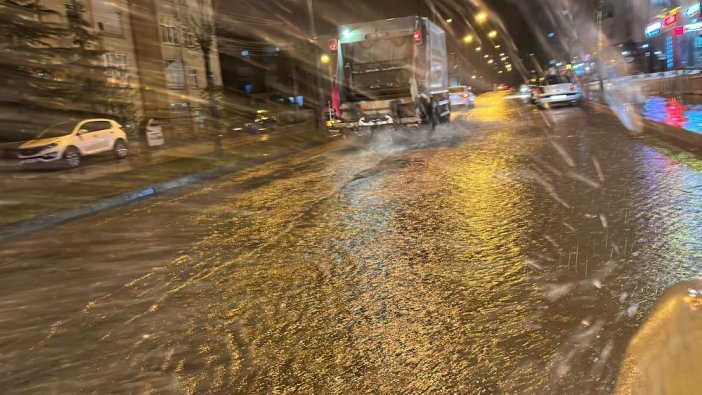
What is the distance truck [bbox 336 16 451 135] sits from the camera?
18891 mm

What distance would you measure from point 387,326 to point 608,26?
2506 inches

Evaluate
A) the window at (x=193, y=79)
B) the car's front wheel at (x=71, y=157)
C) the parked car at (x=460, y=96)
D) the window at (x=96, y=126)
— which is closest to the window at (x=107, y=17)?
the window at (x=193, y=79)

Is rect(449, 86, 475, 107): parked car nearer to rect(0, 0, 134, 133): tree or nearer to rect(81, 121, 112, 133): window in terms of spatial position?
rect(0, 0, 134, 133): tree

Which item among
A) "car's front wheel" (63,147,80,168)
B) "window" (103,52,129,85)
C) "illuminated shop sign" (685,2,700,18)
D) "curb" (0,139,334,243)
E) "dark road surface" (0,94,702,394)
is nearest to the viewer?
"dark road surface" (0,94,702,394)

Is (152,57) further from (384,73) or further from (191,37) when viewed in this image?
(384,73)

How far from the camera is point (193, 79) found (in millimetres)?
39188

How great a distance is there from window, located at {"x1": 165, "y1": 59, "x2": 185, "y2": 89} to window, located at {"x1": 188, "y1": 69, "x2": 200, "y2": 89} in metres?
0.65

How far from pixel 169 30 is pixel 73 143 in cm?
2027

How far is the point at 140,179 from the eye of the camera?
43.0ft

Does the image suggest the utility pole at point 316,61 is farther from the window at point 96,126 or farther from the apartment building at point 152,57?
the apartment building at point 152,57

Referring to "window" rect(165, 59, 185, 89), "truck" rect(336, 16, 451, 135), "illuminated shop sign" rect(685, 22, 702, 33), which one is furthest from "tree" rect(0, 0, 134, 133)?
"illuminated shop sign" rect(685, 22, 702, 33)

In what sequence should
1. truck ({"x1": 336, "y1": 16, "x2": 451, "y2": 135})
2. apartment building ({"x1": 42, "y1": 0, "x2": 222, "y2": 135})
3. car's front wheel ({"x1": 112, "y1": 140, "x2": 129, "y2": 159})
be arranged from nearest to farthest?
truck ({"x1": 336, "y1": 16, "x2": 451, "y2": 135}) → car's front wheel ({"x1": 112, "y1": 140, "x2": 129, "y2": 159}) → apartment building ({"x1": 42, "y1": 0, "x2": 222, "y2": 135})

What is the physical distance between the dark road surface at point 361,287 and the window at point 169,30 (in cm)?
2956

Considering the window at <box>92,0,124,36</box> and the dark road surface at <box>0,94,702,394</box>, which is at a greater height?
the window at <box>92,0,124,36</box>
